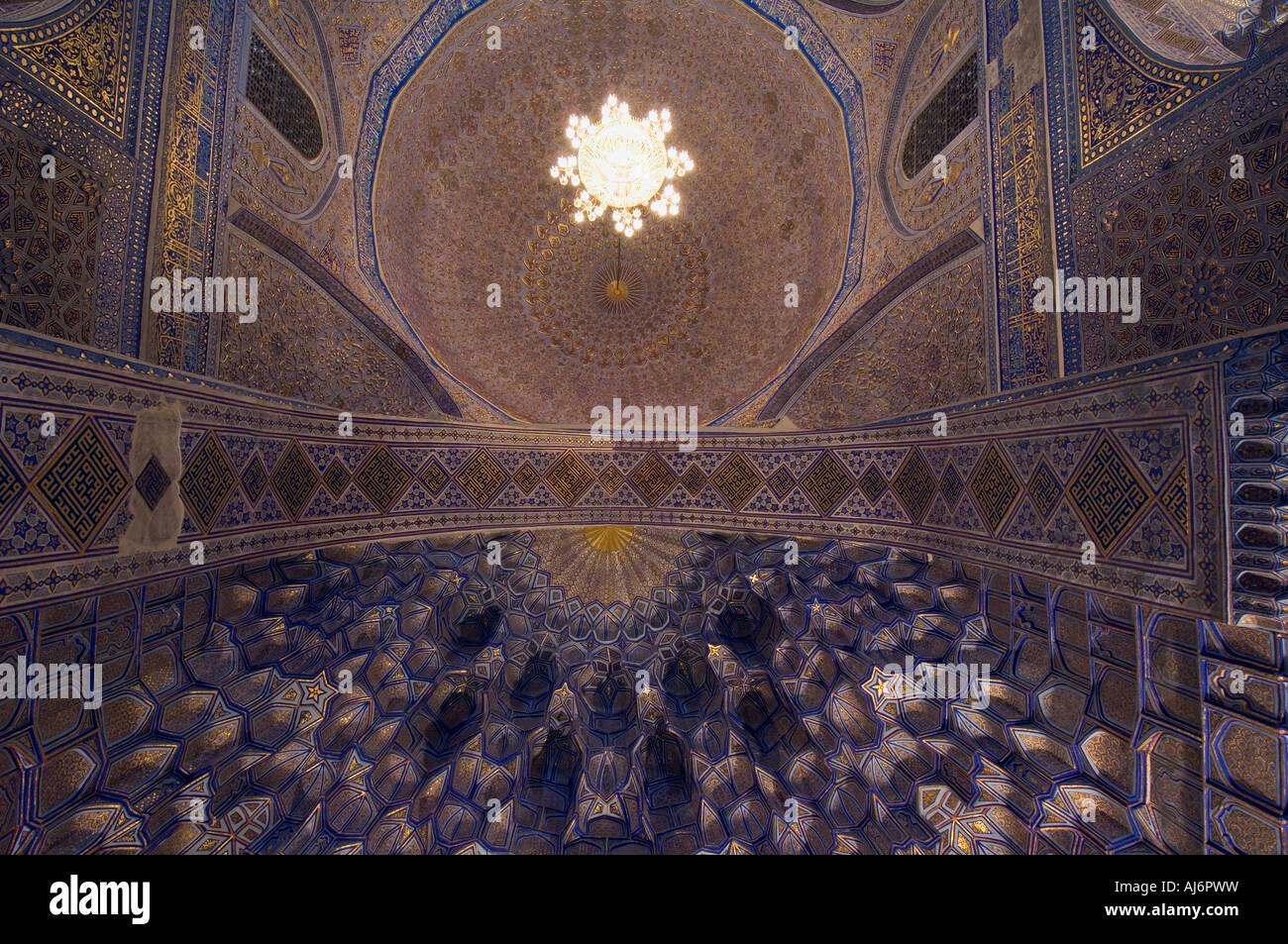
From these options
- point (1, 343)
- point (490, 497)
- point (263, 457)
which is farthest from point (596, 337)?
point (1, 343)

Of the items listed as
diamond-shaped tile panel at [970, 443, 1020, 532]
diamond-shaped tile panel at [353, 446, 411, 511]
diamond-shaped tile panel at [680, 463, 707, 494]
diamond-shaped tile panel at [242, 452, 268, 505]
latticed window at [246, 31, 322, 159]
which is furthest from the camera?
diamond-shaped tile panel at [680, 463, 707, 494]

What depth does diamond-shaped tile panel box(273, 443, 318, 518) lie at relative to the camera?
4367 millimetres

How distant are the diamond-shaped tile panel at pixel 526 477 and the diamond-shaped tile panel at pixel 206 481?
2.53m

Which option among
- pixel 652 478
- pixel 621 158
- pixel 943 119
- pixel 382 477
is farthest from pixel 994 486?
pixel 382 477

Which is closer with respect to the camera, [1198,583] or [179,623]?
[1198,583]

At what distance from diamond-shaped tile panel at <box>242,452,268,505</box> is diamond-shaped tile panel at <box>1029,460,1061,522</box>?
578cm

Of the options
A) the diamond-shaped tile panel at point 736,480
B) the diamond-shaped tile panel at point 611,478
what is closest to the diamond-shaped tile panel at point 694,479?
the diamond-shaped tile panel at point 736,480

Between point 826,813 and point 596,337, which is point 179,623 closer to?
point 596,337

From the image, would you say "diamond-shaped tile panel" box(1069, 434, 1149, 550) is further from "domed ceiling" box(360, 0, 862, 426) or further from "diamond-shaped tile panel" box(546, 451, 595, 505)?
"diamond-shaped tile panel" box(546, 451, 595, 505)

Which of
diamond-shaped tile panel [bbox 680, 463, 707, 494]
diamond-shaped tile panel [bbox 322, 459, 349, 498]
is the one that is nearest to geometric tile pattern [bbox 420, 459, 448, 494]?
diamond-shaped tile panel [bbox 322, 459, 349, 498]

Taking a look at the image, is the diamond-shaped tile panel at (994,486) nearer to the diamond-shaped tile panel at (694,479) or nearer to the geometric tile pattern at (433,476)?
the diamond-shaped tile panel at (694,479)

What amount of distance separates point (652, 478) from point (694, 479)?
0.47 metres

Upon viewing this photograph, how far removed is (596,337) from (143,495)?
5158 millimetres

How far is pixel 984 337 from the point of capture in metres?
4.41
